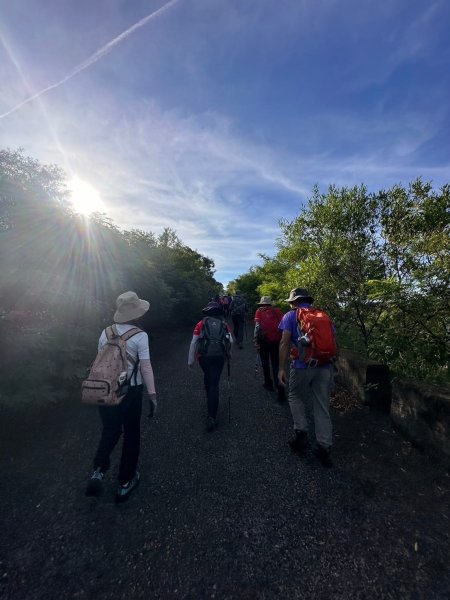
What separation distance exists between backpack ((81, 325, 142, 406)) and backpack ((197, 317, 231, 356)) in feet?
5.76

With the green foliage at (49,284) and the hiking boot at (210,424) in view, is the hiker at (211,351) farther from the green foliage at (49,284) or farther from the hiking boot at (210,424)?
the green foliage at (49,284)

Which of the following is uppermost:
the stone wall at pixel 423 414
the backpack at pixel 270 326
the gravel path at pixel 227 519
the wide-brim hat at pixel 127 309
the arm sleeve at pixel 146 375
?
the wide-brim hat at pixel 127 309

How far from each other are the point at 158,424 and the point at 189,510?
6.98 feet

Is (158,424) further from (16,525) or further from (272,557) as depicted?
(272,557)

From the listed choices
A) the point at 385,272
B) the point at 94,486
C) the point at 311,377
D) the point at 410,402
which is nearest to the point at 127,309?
the point at 94,486

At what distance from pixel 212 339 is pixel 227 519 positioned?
255 cm

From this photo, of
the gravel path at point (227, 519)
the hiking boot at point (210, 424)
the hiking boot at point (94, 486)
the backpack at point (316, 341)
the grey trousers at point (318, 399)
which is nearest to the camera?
the gravel path at point (227, 519)

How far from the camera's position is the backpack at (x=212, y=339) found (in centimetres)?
461

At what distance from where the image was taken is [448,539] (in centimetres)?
240

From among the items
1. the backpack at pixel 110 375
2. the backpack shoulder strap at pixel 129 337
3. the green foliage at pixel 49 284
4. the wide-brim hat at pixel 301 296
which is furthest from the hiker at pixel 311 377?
the green foliage at pixel 49 284

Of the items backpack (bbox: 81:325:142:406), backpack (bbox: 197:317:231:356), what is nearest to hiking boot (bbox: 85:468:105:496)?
backpack (bbox: 81:325:142:406)

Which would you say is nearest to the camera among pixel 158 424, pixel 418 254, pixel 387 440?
pixel 387 440

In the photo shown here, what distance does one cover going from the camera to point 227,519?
269cm

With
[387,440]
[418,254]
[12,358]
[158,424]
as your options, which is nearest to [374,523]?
[387,440]
